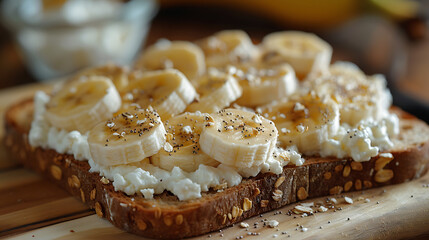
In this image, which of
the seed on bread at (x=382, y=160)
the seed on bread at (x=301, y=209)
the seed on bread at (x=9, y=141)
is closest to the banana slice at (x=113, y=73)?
the seed on bread at (x=9, y=141)

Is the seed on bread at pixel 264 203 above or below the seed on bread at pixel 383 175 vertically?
below

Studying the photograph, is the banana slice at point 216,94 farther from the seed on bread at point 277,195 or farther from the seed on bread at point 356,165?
the seed on bread at point 356,165

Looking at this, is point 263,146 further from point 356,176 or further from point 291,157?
point 356,176

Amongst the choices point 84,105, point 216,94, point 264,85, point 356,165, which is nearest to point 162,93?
point 216,94

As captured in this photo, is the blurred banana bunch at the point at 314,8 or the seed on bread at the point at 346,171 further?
the blurred banana bunch at the point at 314,8

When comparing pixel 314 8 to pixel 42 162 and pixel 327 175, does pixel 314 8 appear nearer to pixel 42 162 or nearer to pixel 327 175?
pixel 327 175

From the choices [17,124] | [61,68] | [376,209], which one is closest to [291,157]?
[376,209]
